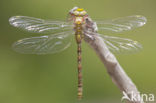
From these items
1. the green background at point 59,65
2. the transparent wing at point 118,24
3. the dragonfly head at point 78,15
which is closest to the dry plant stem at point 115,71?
the dragonfly head at point 78,15

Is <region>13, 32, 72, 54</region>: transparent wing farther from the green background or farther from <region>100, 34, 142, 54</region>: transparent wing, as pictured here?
the green background

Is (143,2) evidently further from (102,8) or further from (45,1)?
(45,1)

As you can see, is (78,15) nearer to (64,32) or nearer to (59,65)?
(64,32)

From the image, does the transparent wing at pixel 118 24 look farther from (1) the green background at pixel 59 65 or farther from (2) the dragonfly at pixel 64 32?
(1) the green background at pixel 59 65

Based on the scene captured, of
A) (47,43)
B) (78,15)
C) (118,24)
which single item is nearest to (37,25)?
(47,43)

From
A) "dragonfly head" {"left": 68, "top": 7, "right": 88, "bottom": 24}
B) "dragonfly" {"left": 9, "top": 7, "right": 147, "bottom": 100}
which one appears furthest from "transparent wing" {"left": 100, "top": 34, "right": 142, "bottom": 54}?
"dragonfly head" {"left": 68, "top": 7, "right": 88, "bottom": 24}

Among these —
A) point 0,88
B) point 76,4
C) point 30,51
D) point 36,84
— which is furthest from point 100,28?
point 0,88
